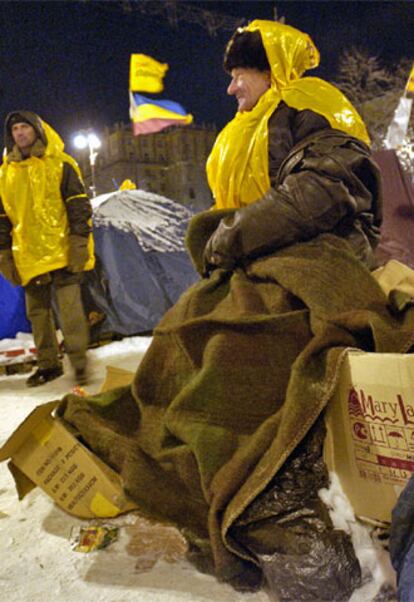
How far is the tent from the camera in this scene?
626 cm

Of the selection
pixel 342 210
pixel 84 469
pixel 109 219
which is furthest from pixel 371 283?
pixel 109 219

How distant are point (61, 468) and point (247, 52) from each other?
1.88 m

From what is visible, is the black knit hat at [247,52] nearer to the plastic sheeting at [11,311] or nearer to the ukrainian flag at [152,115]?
the plastic sheeting at [11,311]

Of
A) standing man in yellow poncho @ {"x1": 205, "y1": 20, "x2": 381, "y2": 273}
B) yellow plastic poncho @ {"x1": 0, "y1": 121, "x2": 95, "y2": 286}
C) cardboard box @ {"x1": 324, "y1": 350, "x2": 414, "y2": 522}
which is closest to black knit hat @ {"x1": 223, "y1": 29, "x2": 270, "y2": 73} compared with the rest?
standing man in yellow poncho @ {"x1": 205, "y1": 20, "x2": 381, "y2": 273}

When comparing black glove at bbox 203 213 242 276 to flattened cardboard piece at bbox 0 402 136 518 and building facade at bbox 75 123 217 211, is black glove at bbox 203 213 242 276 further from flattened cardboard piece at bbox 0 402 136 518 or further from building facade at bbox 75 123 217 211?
building facade at bbox 75 123 217 211

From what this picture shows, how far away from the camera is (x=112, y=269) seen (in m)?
6.35

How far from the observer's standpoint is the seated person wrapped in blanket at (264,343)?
1622 mm

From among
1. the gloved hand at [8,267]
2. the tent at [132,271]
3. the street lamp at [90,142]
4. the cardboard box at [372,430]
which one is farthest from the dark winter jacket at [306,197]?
the street lamp at [90,142]

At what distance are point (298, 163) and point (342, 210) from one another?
0.82 ft

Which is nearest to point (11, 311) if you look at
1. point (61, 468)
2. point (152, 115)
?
point (61, 468)

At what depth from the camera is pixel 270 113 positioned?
2.22m

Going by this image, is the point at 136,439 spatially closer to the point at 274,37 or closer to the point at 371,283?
the point at 371,283

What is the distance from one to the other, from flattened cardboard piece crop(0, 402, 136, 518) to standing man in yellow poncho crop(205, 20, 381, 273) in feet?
2.95

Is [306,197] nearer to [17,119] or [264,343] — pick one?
[264,343]
